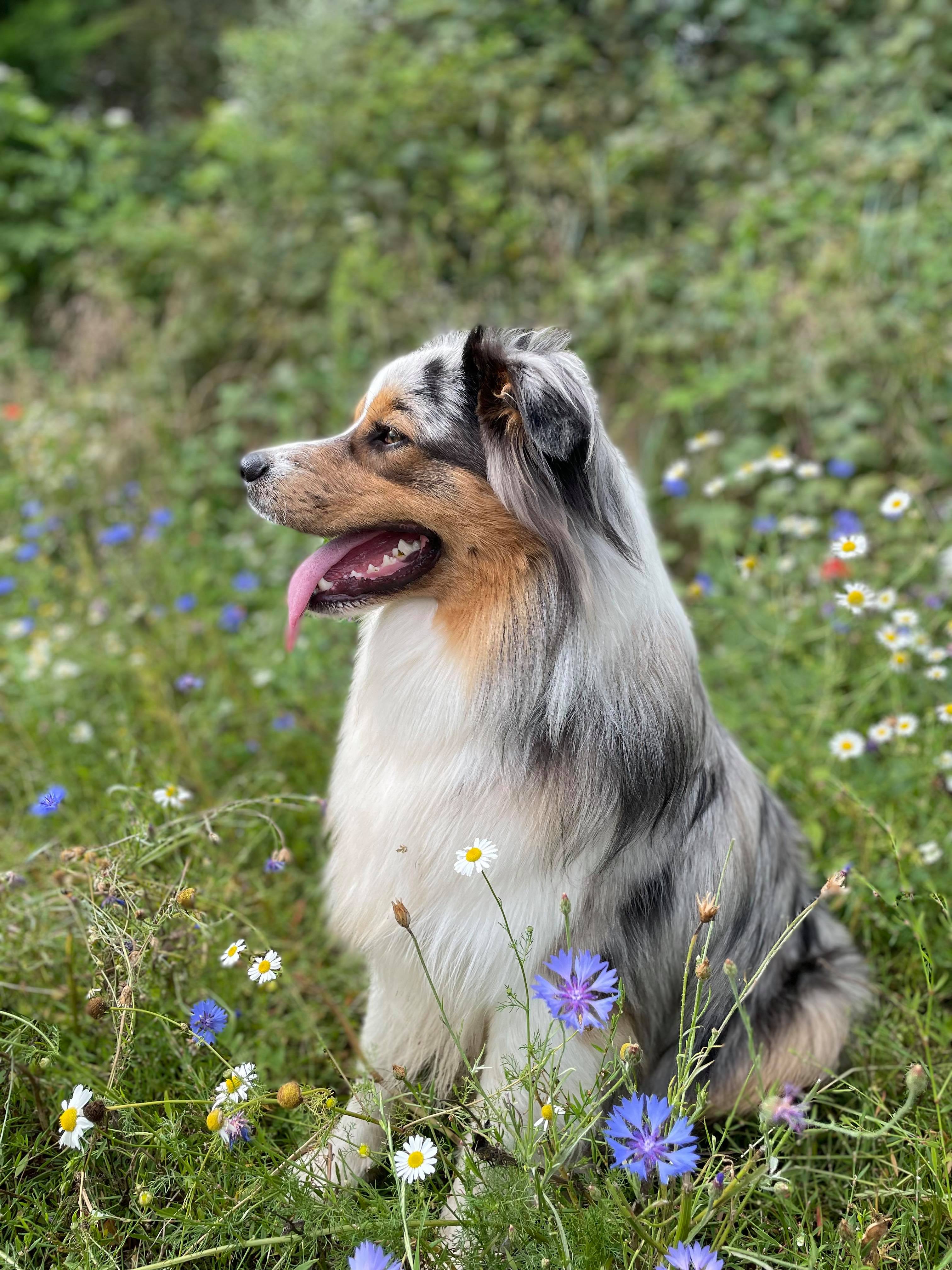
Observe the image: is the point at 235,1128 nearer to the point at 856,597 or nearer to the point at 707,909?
the point at 707,909

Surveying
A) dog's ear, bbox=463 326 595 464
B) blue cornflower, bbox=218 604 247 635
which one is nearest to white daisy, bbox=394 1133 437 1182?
dog's ear, bbox=463 326 595 464

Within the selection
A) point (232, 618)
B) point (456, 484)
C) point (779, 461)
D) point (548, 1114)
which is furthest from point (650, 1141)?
point (232, 618)

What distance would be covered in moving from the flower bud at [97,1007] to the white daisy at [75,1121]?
14 centimetres

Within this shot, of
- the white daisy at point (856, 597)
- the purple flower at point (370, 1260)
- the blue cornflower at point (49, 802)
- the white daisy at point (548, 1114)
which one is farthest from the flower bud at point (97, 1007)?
the white daisy at point (856, 597)

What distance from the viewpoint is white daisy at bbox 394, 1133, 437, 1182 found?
1.69m

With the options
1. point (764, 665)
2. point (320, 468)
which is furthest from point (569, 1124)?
point (764, 665)

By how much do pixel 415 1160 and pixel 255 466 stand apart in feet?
5.21

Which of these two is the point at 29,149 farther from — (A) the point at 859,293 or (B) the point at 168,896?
(B) the point at 168,896

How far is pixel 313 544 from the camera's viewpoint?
5.20m

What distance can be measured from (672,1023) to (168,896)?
1295 mm

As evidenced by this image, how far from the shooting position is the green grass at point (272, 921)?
1.91 m

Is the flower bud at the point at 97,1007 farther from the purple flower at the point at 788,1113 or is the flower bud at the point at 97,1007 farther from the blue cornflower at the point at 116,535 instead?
the blue cornflower at the point at 116,535

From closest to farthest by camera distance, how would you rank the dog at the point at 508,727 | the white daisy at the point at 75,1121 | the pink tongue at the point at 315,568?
the white daisy at the point at 75,1121
the dog at the point at 508,727
the pink tongue at the point at 315,568

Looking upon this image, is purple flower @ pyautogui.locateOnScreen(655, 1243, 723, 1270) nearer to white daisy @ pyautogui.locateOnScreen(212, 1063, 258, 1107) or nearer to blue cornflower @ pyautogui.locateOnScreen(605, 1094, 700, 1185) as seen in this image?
blue cornflower @ pyautogui.locateOnScreen(605, 1094, 700, 1185)
